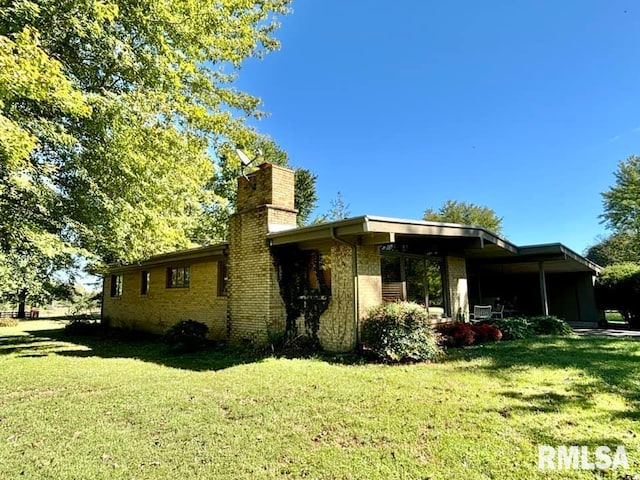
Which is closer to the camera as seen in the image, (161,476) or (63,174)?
(161,476)

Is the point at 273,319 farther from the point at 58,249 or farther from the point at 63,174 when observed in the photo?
the point at 63,174

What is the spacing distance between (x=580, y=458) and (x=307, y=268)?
23.5 feet

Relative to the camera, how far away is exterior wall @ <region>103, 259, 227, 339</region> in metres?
11.7

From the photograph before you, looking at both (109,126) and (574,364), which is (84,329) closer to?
(109,126)

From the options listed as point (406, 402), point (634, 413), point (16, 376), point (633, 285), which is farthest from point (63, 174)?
point (633, 285)

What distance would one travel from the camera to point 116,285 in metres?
18.1

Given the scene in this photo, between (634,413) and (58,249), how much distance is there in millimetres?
10054

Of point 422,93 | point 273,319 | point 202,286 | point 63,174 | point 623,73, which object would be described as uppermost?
point 422,93

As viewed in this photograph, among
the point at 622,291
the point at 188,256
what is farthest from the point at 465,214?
the point at 188,256

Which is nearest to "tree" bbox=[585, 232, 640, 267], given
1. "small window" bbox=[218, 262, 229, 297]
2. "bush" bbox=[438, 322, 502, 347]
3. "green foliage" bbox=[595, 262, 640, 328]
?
"green foliage" bbox=[595, 262, 640, 328]

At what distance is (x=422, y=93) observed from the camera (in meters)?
16.3

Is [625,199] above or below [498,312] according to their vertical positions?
above

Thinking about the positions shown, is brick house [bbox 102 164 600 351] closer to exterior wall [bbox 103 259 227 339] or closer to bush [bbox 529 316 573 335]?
exterior wall [bbox 103 259 227 339]

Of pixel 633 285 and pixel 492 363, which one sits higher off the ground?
pixel 633 285
